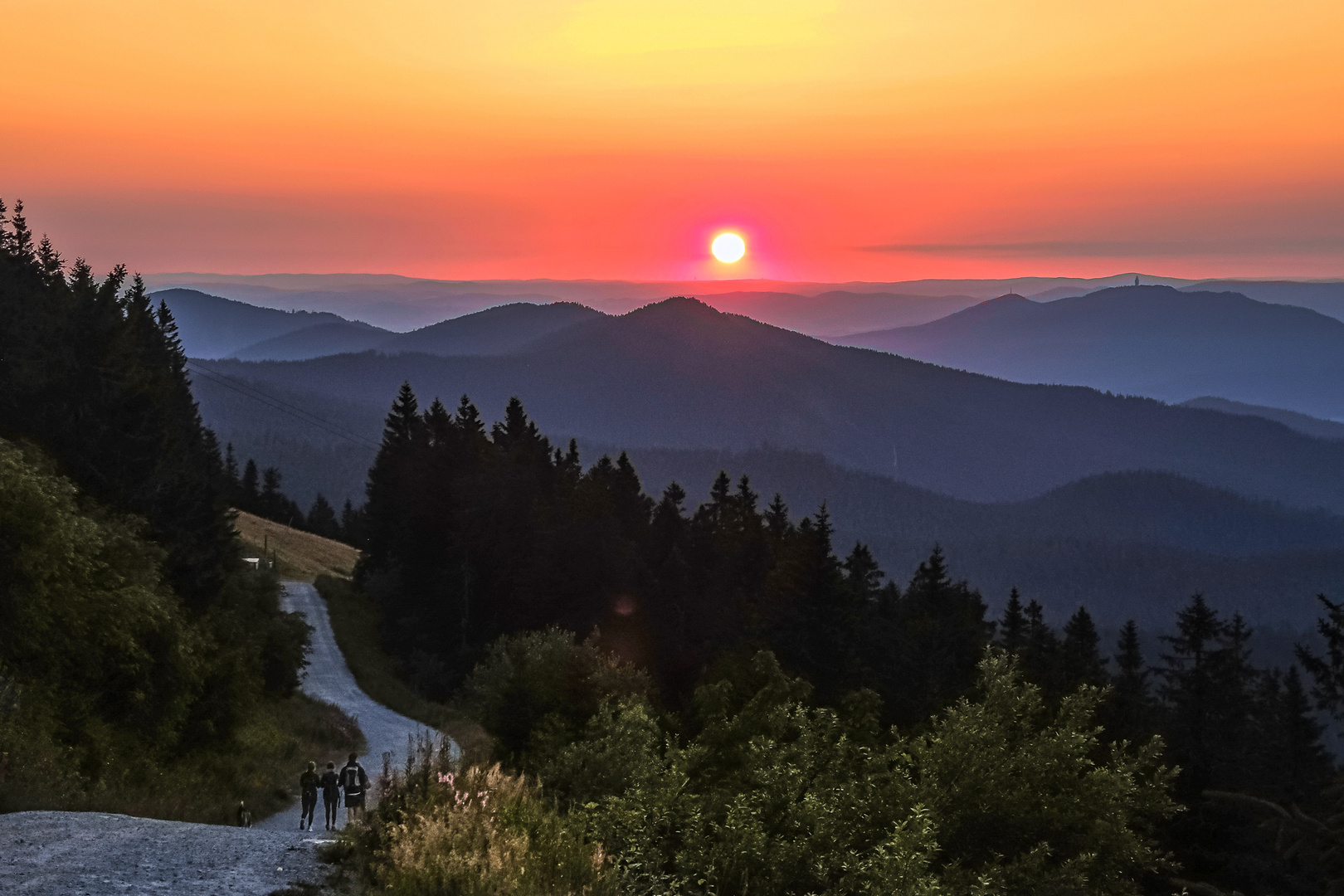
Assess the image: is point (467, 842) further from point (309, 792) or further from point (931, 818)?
point (309, 792)

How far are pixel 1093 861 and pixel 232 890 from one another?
33.4ft

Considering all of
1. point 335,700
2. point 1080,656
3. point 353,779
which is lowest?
point 335,700

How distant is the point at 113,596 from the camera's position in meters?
28.7

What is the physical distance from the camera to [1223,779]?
57.9 metres

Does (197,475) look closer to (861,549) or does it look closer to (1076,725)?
(1076,725)

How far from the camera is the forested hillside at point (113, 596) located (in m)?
25.0

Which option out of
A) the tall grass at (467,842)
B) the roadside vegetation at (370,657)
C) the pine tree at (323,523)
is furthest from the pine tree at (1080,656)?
the pine tree at (323,523)

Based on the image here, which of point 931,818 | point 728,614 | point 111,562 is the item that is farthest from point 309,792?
point 728,614

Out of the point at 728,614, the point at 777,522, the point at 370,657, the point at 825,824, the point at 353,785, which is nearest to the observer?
the point at 825,824

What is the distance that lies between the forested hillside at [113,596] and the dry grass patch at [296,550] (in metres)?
32.3

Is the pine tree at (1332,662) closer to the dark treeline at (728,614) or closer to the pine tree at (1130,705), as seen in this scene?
the pine tree at (1130,705)

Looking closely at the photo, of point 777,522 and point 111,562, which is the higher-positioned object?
point 111,562

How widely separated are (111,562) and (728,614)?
1593 inches

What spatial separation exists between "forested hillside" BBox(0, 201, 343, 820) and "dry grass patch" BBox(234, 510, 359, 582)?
32260mm
